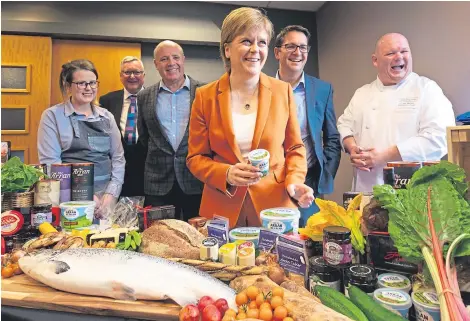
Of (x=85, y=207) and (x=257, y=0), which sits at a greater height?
(x=257, y=0)

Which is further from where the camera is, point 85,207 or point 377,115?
point 377,115

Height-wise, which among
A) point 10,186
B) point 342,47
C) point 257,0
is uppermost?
point 257,0

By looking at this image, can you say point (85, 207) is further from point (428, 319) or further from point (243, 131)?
point (428, 319)

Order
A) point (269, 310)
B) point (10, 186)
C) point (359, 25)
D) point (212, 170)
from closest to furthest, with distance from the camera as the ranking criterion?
point (269, 310) → point (10, 186) → point (212, 170) → point (359, 25)

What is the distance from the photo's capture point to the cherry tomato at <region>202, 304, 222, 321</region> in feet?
2.41

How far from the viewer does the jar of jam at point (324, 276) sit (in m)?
0.87

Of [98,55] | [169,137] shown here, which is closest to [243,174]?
[169,137]

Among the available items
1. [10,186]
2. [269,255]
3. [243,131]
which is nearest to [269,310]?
[269,255]

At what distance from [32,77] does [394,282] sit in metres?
3.92

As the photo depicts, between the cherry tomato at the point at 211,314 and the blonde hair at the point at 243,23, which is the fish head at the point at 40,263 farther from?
the blonde hair at the point at 243,23

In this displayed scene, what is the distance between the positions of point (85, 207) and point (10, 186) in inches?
10.6

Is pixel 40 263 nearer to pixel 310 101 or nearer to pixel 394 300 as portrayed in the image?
pixel 394 300

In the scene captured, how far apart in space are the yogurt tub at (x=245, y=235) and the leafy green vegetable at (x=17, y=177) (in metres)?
0.79

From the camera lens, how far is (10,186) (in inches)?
49.7
